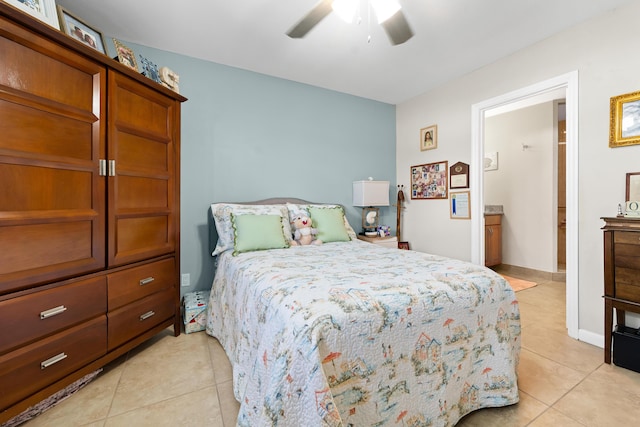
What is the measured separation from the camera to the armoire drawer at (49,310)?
122 centimetres

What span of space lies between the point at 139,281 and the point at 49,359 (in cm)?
58

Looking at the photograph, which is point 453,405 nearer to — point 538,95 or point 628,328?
point 628,328

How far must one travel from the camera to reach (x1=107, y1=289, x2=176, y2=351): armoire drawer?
1697 mm

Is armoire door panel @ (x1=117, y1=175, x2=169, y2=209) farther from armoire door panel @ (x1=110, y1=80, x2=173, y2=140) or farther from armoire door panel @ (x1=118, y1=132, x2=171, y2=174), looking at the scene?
armoire door panel @ (x1=110, y1=80, x2=173, y2=140)

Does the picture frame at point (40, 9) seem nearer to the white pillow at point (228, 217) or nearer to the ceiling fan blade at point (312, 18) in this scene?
the ceiling fan blade at point (312, 18)

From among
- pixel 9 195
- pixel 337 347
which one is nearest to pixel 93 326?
pixel 9 195

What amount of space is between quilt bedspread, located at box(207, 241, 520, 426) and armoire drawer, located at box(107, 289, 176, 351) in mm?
691

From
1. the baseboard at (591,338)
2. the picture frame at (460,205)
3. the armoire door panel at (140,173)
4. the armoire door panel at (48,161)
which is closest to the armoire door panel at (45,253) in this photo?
the armoire door panel at (48,161)

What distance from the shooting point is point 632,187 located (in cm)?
194

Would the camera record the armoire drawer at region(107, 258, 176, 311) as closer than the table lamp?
Yes

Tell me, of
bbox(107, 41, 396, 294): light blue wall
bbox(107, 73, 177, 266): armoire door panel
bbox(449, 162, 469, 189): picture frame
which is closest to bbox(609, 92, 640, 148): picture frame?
bbox(449, 162, 469, 189): picture frame

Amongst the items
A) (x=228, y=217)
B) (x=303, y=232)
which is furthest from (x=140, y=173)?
(x=303, y=232)

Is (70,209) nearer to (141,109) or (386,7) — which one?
(141,109)

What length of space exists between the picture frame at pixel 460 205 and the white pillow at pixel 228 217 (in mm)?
1976
